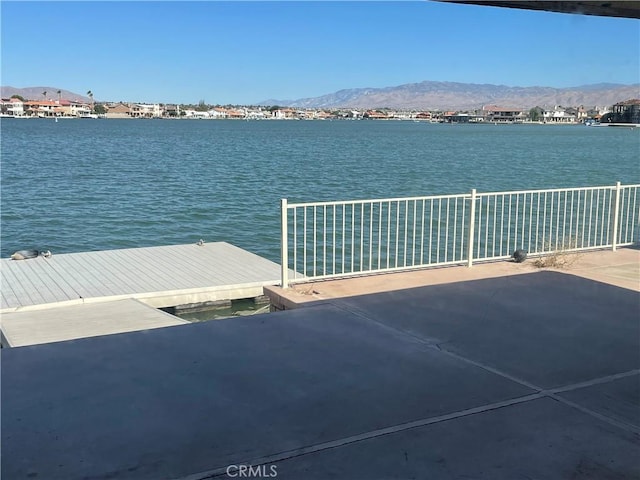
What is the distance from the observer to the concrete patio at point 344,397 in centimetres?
367

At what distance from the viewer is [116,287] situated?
11070 millimetres

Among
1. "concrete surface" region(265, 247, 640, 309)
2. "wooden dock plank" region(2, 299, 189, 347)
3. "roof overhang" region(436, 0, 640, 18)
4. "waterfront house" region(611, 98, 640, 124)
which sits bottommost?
"wooden dock plank" region(2, 299, 189, 347)

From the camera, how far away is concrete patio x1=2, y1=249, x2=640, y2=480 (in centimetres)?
367

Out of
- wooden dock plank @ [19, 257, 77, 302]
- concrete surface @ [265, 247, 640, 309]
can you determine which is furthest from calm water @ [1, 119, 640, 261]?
concrete surface @ [265, 247, 640, 309]

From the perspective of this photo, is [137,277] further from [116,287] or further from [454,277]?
[454,277]

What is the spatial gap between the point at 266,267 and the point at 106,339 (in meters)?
7.27

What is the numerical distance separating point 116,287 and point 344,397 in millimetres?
7436

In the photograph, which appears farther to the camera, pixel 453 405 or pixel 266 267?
pixel 266 267

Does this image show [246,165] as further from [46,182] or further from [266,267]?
[266,267]

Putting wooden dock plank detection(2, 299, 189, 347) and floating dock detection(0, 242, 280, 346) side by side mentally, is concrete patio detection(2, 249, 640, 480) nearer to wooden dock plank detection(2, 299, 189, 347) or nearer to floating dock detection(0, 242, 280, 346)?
wooden dock plank detection(2, 299, 189, 347)

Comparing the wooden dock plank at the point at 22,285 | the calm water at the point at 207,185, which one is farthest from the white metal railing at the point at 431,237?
the wooden dock plank at the point at 22,285

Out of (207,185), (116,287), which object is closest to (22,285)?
(116,287)

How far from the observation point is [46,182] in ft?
115

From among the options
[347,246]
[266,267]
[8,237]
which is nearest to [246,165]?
[8,237]
